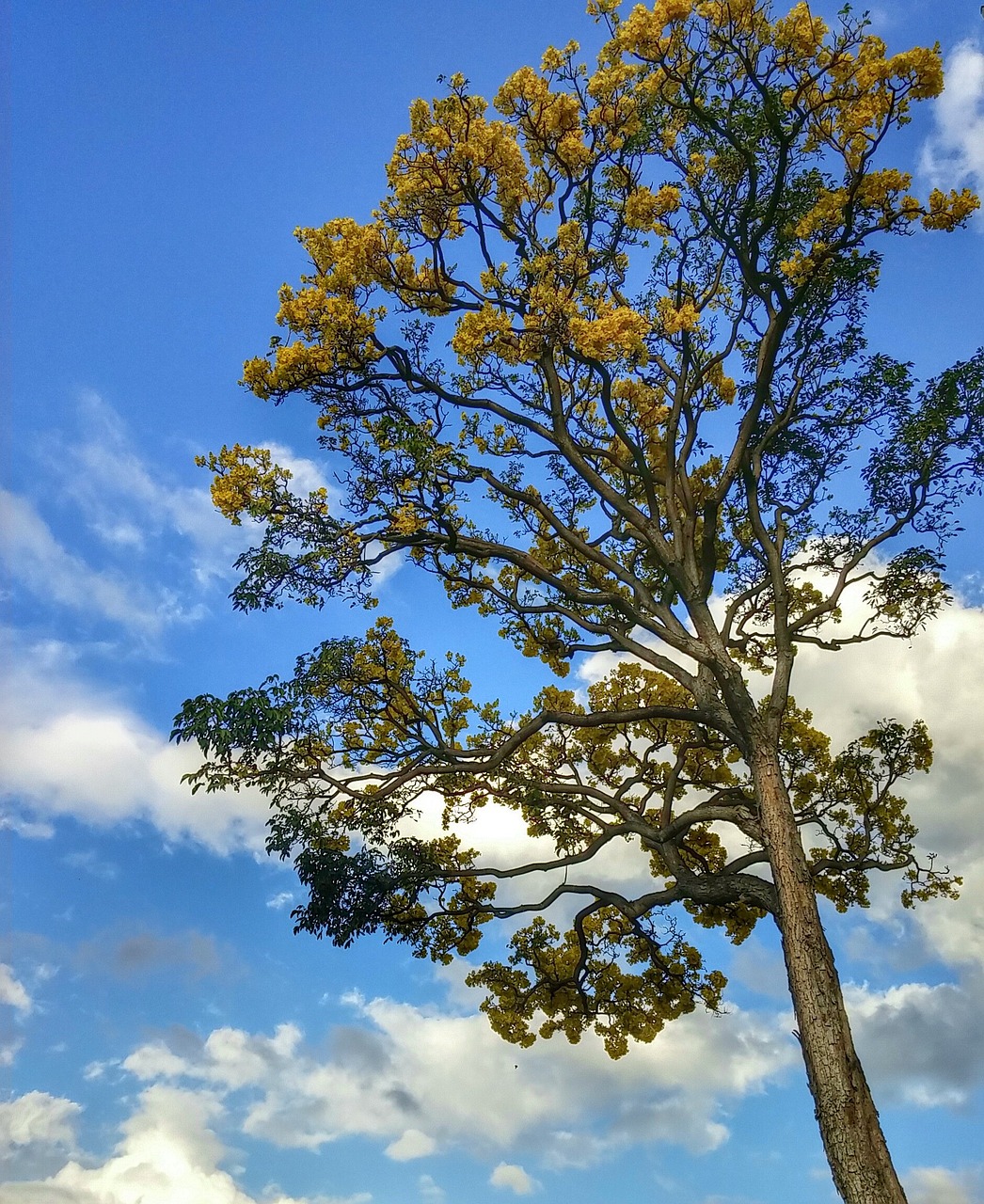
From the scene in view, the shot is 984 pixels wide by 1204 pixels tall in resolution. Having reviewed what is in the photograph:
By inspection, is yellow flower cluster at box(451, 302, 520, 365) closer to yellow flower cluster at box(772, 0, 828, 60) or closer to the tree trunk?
yellow flower cluster at box(772, 0, 828, 60)

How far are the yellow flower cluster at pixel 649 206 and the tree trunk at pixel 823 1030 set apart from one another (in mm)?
7670

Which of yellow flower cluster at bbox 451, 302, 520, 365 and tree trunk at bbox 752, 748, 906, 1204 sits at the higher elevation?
yellow flower cluster at bbox 451, 302, 520, 365

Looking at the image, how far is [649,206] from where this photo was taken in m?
13.5

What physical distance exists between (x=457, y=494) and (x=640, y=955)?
773 cm

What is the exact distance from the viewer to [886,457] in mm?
13992

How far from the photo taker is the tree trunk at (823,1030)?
943cm

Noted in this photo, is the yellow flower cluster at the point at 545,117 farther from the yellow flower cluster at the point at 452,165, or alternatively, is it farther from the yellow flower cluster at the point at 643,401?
the yellow flower cluster at the point at 643,401

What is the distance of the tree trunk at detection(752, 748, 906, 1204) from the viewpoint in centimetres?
943

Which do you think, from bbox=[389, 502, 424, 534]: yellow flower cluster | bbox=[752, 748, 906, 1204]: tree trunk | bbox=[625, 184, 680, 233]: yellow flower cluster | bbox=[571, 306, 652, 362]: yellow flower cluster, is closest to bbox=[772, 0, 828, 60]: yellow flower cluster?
bbox=[625, 184, 680, 233]: yellow flower cluster

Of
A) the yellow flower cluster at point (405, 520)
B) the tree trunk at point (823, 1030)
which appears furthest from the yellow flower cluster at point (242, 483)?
the tree trunk at point (823, 1030)

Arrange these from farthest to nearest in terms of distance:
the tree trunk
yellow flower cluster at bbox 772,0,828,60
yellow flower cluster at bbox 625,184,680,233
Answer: yellow flower cluster at bbox 625,184,680,233 < yellow flower cluster at bbox 772,0,828,60 < the tree trunk

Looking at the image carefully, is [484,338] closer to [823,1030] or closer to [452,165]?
[452,165]

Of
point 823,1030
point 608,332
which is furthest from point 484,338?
point 823,1030

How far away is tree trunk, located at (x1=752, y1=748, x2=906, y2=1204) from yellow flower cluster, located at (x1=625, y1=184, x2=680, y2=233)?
25.2 feet
